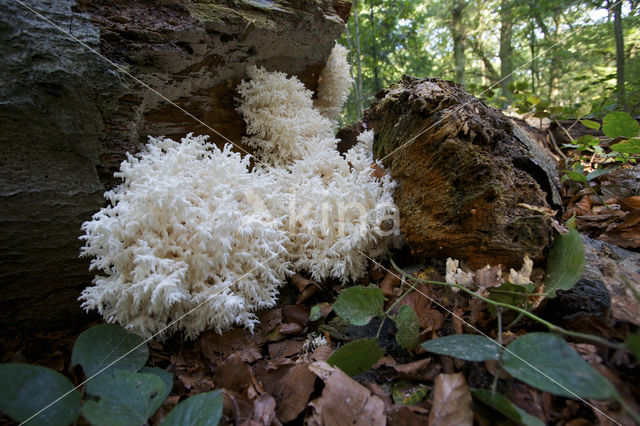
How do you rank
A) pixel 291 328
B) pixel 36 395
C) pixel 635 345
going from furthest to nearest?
pixel 291 328, pixel 36 395, pixel 635 345

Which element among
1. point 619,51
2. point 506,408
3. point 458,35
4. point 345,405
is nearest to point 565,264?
point 506,408

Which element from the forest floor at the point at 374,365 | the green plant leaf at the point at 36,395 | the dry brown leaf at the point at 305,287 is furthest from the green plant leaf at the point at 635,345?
the green plant leaf at the point at 36,395

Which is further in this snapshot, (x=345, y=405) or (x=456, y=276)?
(x=456, y=276)

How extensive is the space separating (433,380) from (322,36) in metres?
3.65

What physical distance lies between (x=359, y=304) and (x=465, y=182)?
1025mm

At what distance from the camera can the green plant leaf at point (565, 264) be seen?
1353mm

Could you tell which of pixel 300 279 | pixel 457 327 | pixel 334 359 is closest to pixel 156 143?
pixel 300 279

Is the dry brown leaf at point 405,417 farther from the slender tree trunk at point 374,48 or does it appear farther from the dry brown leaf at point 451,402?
the slender tree trunk at point 374,48

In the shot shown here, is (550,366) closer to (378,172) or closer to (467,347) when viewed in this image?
(467,347)

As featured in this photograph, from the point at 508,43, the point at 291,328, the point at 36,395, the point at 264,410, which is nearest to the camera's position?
the point at 36,395

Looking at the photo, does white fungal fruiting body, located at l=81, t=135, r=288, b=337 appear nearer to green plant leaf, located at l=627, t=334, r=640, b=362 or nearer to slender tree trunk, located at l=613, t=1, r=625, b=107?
green plant leaf, located at l=627, t=334, r=640, b=362

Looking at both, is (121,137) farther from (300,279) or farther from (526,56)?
(526,56)

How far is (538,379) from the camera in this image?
1.01 metres

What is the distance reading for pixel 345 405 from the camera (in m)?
1.25
